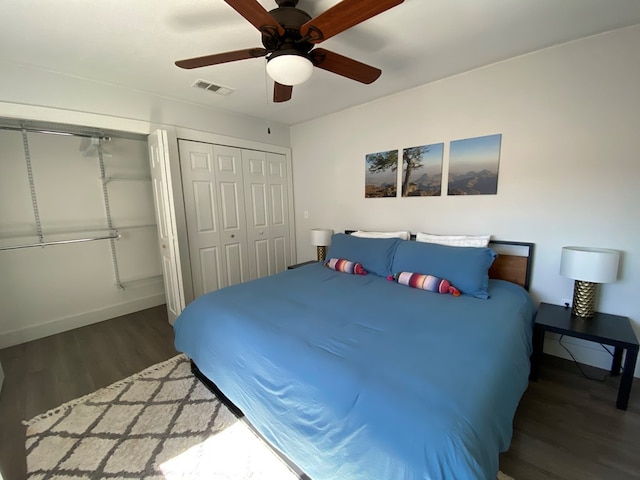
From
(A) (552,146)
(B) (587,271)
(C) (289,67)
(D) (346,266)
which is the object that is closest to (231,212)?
(D) (346,266)

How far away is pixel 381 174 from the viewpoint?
10.3 feet

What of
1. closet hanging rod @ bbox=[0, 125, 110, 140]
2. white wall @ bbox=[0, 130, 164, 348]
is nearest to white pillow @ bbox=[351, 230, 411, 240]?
white wall @ bbox=[0, 130, 164, 348]

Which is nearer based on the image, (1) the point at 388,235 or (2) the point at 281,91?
(2) the point at 281,91

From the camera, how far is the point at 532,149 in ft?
7.29

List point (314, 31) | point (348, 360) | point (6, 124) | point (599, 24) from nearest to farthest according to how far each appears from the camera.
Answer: point (348, 360) → point (314, 31) → point (599, 24) → point (6, 124)

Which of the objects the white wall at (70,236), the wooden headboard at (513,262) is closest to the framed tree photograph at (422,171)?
the wooden headboard at (513,262)

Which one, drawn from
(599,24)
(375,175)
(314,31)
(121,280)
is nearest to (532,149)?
(599,24)

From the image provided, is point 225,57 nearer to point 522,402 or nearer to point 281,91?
point 281,91

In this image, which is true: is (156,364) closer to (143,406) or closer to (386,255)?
(143,406)

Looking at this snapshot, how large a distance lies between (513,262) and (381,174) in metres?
1.60

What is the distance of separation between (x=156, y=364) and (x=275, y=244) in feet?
7.07

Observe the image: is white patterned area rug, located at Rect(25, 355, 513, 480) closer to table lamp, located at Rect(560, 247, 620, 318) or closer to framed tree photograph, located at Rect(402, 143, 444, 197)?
table lamp, located at Rect(560, 247, 620, 318)

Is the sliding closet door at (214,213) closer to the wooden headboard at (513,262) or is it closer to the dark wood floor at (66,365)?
the dark wood floor at (66,365)

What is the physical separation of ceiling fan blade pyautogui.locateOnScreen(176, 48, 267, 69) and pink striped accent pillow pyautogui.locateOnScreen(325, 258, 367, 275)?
1.88 m
